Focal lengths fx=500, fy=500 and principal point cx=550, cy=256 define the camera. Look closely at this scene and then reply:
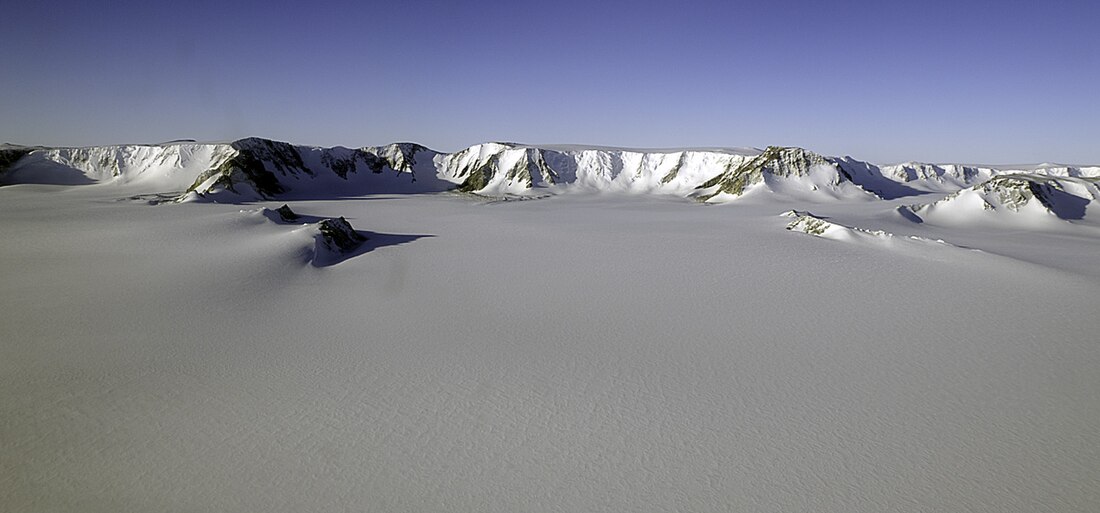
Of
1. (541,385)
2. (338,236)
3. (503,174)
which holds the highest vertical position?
(503,174)

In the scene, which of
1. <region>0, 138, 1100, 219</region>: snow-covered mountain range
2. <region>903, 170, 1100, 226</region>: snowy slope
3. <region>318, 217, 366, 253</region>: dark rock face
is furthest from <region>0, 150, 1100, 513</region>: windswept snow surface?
<region>0, 138, 1100, 219</region>: snow-covered mountain range

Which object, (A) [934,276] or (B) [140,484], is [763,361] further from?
(A) [934,276]

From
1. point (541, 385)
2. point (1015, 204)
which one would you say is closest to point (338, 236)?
point (541, 385)

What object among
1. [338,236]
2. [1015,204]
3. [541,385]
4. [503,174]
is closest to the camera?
[541,385]

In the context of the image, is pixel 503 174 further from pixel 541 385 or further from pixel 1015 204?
pixel 541 385

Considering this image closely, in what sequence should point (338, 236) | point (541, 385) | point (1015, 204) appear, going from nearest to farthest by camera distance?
point (541, 385) → point (338, 236) → point (1015, 204)

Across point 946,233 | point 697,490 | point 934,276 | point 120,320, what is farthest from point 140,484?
point 946,233

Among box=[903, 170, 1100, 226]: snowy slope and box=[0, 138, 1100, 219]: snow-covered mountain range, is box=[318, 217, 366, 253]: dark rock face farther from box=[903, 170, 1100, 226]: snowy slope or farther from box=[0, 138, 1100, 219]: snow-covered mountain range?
box=[903, 170, 1100, 226]: snowy slope
